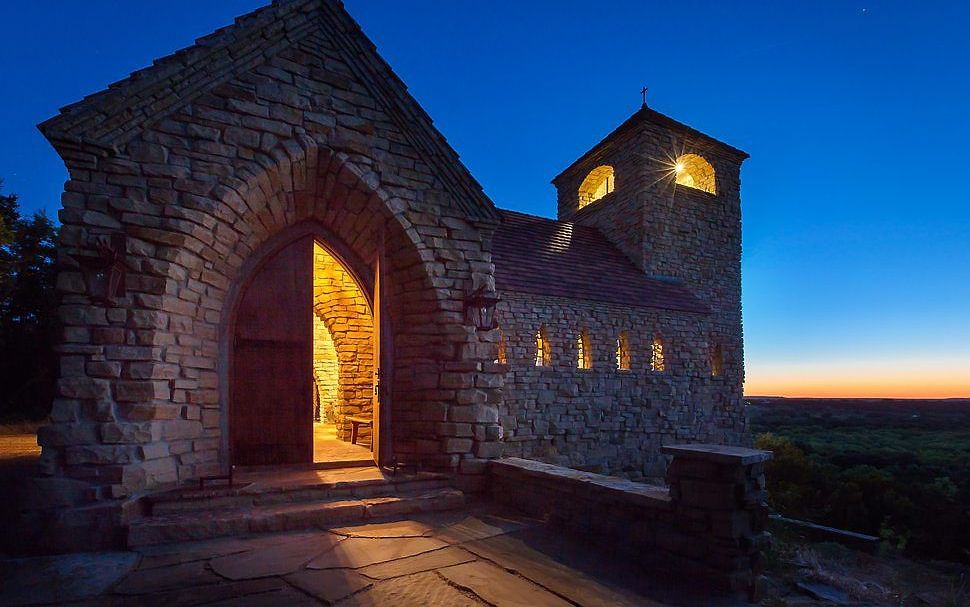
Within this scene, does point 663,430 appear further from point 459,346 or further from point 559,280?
point 459,346

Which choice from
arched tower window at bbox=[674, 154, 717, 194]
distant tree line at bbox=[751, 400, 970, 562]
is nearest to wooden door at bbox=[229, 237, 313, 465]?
distant tree line at bbox=[751, 400, 970, 562]

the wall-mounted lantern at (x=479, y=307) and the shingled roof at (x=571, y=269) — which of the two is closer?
the wall-mounted lantern at (x=479, y=307)

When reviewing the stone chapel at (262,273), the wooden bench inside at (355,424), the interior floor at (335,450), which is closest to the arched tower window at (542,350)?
the stone chapel at (262,273)

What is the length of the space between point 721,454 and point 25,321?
22481 millimetres

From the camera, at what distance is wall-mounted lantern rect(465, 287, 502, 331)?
5598 millimetres

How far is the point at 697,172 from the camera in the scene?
59.1 ft

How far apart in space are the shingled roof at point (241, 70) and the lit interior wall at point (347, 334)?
146 inches

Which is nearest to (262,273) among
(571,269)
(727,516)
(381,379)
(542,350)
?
(381,379)

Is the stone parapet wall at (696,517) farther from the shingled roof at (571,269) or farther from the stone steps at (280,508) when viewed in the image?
the shingled roof at (571,269)

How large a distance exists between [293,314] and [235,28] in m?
3.35

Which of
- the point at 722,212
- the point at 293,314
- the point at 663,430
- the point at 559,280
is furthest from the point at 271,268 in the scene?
the point at 722,212

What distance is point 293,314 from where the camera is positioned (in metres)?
6.19

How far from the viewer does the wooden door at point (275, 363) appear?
19.3 feet

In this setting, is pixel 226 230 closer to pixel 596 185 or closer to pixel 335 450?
pixel 335 450
